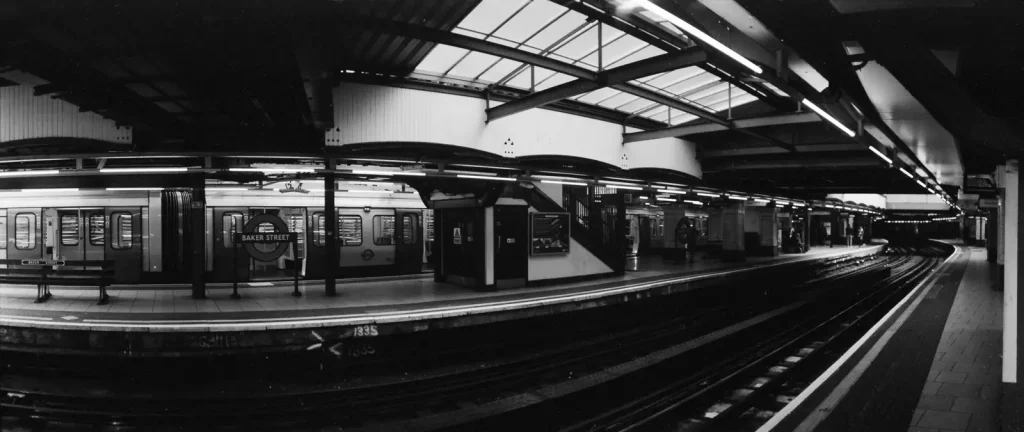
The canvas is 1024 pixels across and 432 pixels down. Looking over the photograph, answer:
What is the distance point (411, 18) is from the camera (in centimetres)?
657

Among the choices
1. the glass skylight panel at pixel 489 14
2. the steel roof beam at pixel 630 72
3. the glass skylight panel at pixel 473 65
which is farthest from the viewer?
the glass skylight panel at pixel 473 65

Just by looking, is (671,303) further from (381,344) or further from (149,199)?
(149,199)

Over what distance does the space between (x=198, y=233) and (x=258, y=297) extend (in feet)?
5.62

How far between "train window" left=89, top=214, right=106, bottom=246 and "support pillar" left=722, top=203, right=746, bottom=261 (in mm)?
21580

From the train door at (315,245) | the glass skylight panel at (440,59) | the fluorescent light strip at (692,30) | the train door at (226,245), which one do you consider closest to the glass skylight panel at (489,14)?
the glass skylight panel at (440,59)

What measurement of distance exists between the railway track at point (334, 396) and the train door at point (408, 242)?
20.5 ft

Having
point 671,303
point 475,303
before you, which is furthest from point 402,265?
point 671,303

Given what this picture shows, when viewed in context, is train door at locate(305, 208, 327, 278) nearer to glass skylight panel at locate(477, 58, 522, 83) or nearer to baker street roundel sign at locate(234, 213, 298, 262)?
baker street roundel sign at locate(234, 213, 298, 262)

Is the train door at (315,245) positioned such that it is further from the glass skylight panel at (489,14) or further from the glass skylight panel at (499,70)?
the glass skylight panel at (489,14)

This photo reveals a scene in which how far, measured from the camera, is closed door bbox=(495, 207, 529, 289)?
42.1 feet

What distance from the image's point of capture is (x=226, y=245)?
13.7 m

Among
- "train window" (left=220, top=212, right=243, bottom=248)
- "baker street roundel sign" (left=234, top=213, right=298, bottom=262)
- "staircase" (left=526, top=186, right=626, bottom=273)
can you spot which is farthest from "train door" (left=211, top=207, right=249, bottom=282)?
"staircase" (left=526, top=186, right=626, bottom=273)

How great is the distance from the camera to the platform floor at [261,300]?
889 centimetres

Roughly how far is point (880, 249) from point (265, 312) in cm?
4956
